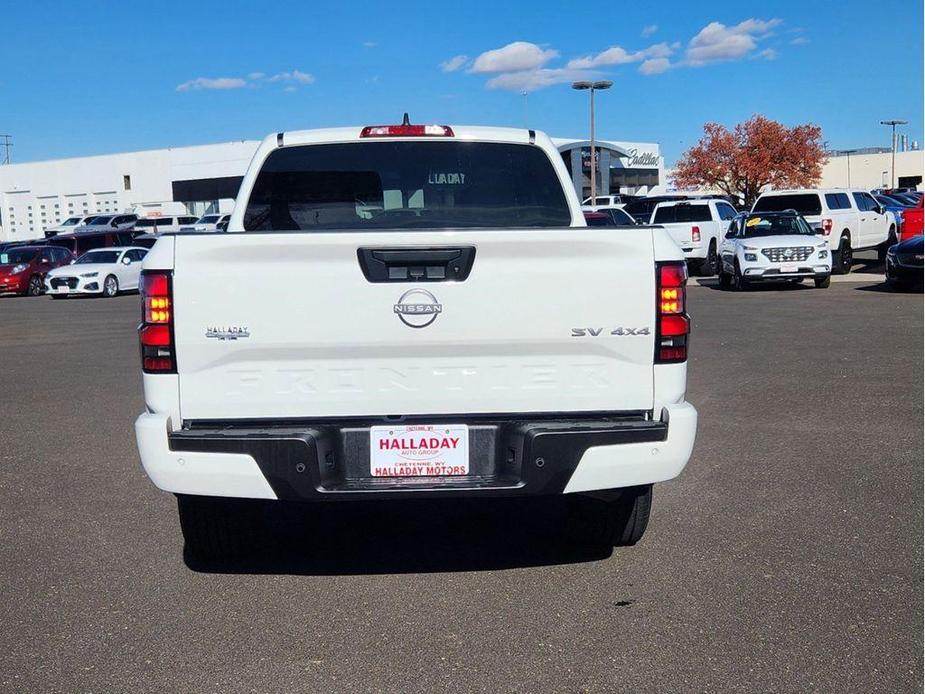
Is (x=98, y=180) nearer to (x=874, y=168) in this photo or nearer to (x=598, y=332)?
(x=874, y=168)

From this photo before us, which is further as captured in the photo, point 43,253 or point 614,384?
point 43,253

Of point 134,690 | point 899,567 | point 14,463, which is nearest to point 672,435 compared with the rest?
point 899,567

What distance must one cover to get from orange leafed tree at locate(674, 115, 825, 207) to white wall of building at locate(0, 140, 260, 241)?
28.0 m

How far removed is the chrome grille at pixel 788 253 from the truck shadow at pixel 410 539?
16659 millimetres

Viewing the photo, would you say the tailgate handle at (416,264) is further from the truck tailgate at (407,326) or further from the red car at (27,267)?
the red car at (27,267)

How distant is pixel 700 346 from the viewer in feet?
43.2

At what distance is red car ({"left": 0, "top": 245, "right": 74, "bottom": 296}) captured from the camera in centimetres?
3059

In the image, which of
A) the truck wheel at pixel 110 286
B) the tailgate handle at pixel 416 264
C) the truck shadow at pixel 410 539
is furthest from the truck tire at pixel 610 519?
the truck wheel at pixel 110 286

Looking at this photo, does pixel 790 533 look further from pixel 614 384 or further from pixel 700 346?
pixel 700 346

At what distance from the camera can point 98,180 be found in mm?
72125

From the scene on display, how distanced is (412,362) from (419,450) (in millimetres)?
350

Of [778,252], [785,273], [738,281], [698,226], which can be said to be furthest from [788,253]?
[698,226]

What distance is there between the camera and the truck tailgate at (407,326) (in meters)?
3.98

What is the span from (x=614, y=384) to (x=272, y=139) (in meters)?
2.63
